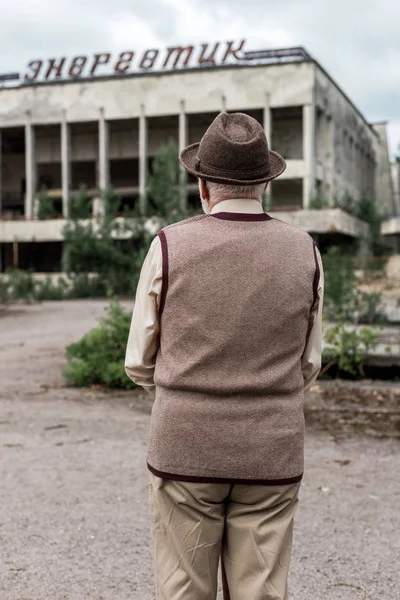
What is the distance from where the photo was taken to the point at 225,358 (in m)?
2.33

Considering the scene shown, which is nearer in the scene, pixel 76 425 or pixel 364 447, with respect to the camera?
pixel 364 447

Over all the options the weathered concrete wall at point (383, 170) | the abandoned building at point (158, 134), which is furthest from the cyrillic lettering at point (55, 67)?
the weathered concrete wall at point (383, 170)

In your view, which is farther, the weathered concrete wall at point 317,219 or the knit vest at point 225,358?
the weathered concrete wall at point 317,219

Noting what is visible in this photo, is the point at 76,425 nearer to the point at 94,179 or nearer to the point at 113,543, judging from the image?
the point at 113,543

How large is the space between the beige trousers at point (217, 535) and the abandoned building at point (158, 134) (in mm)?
40361

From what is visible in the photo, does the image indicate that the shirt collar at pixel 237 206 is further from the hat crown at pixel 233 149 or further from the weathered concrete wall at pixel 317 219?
the weathered concrete wall at pixel 317 219

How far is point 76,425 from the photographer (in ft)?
25.7

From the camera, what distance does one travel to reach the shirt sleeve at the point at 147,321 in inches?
94.7

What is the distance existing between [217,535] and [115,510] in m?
2.78

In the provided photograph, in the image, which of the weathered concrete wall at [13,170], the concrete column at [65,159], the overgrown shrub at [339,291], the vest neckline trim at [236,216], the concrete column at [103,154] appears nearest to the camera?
the vest neckline trim at [236,216]

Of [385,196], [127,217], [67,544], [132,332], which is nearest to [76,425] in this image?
[67,544]

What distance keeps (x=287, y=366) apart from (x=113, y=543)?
250 cm

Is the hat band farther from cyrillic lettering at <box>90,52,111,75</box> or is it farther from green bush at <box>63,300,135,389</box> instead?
cyrillic lettering at <box>90,52,111,75</box>

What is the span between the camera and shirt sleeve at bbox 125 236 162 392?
7.89 feet
